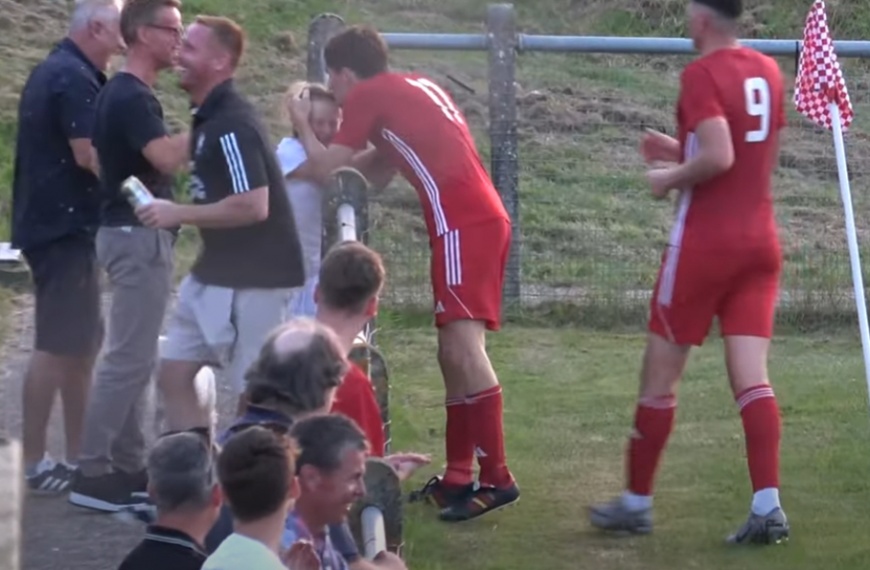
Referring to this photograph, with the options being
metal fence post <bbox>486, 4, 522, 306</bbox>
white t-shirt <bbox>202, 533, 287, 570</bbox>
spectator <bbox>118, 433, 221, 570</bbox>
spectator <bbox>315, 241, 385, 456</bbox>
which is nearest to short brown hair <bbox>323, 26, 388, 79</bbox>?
spectator <bbox>315, 241, 385, 456</bbox>

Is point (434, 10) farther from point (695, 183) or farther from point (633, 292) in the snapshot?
point (695, 183)

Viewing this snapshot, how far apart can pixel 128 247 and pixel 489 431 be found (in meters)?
1.43

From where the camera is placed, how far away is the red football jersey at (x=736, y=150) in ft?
18.9

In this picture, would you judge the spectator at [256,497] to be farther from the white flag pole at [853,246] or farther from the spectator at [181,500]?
the white flag pole at [853,246]

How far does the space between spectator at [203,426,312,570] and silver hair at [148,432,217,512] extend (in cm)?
39

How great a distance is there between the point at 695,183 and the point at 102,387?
211cm

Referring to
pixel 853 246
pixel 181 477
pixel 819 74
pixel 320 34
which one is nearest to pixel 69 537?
pixel 181 477

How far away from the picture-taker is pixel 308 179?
6402mm

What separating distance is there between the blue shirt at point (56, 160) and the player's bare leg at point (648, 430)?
2038mm

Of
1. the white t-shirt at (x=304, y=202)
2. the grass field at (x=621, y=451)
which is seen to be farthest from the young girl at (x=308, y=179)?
the grass field at (x=621, y=451)

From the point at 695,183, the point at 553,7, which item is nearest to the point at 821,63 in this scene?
the point at 695,183

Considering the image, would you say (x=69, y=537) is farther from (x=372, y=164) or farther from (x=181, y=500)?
(x=181, y=500)

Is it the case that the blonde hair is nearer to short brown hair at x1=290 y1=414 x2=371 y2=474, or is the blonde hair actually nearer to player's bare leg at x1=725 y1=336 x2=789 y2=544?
player's bare leg at x1=725 y1=336 x2=789 y2=544

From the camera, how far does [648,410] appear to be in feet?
19.6
